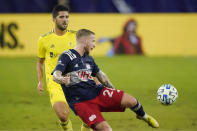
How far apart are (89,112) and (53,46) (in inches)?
85.6

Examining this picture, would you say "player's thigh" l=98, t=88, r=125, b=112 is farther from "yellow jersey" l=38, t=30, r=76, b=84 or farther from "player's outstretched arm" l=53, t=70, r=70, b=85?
"yellow jersey" l=38, t=30, r=76, b=84

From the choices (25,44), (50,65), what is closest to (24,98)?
(50,65)

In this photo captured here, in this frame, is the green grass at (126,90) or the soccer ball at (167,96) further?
the green grass at (126,90)

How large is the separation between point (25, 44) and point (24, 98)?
8762 millimetres

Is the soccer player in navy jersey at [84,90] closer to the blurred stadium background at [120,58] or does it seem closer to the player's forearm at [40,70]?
the player's forearm at [40,70]

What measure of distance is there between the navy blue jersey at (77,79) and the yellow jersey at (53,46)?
4.84 ft

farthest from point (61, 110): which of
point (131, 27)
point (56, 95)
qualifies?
point (131, 27)

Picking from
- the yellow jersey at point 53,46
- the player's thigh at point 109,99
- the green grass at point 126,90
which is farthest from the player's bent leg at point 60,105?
the green grass at point 126,90

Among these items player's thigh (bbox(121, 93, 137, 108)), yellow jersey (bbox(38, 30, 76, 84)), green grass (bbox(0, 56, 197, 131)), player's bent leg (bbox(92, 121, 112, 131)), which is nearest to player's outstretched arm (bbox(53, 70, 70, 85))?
player's bent leg (bbox(92, 121, 112, 131))

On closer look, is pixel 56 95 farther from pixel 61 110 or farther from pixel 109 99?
pixel 109 99

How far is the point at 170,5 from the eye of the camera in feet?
81.8

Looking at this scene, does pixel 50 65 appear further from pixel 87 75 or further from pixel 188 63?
pixel 188 63

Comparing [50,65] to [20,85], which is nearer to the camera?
[50,65]

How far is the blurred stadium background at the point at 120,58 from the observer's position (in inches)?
438
